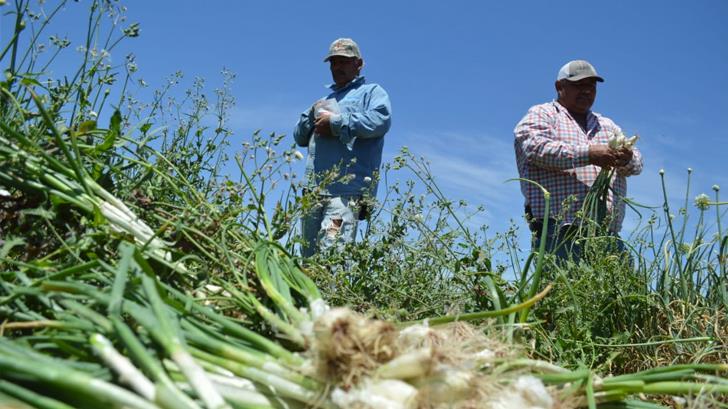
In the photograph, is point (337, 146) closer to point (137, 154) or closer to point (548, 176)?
point (548, 176)

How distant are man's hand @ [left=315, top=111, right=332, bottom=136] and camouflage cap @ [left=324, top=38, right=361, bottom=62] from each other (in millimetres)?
453

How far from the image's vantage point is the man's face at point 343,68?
4012 mm

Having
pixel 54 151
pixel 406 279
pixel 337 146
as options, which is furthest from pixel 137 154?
pixel 337 146

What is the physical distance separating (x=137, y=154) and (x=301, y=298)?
0.67 meters

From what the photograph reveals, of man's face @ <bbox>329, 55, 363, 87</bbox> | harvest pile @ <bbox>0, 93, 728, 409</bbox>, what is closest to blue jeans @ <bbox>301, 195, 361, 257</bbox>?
man's face @ <bbox>329, 55, 363, 87</bbox>

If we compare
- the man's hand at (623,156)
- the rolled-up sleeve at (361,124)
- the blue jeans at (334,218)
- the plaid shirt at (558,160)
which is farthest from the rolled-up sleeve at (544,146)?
the blue jeans at (334,218)

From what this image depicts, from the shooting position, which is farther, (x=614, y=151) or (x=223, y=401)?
(x=614, y=151)

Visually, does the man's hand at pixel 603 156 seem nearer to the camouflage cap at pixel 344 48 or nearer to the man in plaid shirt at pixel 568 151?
the man in plaid shirt at pixel 568 151

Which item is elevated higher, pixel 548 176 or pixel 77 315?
pixel 548 176

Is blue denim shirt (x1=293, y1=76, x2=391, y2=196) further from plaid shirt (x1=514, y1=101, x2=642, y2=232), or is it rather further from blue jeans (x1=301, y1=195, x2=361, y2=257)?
plaid shirt (x1=514, y1=101, x2=642, y2=232)

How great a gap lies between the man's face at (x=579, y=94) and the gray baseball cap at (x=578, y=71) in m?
0.03

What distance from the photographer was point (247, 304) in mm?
1232

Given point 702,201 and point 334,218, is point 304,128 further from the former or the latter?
point 702,201

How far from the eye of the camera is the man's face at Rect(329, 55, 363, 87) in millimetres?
4012
